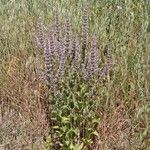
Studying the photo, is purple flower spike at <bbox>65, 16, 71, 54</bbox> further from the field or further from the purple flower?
the purple flower

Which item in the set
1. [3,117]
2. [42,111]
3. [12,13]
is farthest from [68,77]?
[12,13]

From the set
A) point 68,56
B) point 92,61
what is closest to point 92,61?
point 92,61

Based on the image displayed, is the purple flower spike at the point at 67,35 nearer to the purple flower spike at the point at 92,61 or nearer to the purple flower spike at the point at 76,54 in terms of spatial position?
the purple flower spike at the point at 76,54

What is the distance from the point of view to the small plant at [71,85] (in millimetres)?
3244

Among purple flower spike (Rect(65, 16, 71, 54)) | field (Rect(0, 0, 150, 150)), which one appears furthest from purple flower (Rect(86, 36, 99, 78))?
purple flower spike (Rect(65, 16, 71, 54))

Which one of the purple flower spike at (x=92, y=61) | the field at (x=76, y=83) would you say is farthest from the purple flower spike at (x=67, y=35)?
the purple flower spike at (x=92, y=61)

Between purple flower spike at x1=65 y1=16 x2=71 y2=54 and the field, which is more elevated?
purple flower spike at x1=65 y1=16 x2=71 y2=54

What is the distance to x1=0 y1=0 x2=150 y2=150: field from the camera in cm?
328

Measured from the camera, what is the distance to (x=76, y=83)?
3254 mm

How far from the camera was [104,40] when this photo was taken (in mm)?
3783

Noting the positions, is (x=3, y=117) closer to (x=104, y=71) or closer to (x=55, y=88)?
(x=55, y=88)

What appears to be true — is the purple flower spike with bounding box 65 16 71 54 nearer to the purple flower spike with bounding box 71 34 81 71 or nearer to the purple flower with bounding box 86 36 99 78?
the purple flower spike with bounding box 71 34 81 71

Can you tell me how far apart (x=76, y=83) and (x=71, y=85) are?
0.24 feet

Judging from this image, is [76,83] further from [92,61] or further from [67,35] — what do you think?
[67,35]
